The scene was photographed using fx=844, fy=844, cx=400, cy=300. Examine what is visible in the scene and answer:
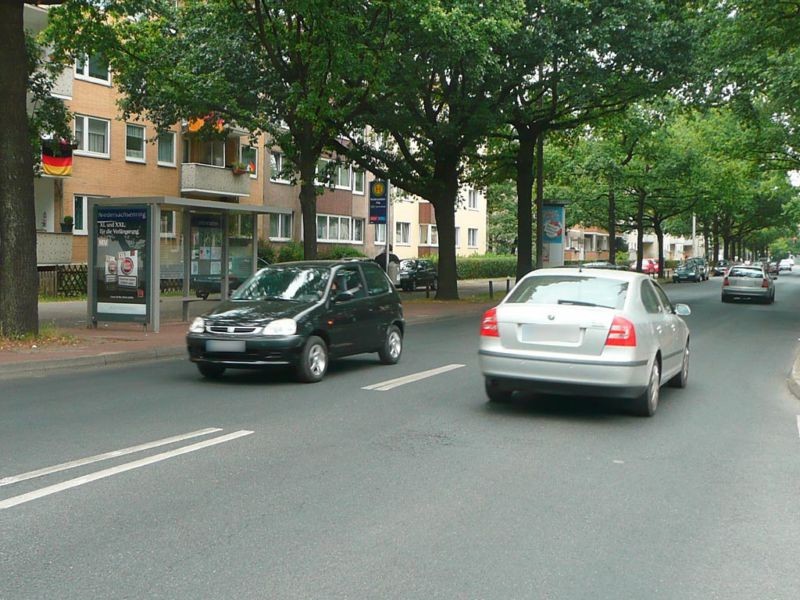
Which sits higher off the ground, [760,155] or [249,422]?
[760,155]

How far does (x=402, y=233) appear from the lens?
57688 millimetres

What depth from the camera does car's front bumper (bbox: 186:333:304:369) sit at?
10188 millimetres

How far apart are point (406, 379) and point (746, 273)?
85.8 ft

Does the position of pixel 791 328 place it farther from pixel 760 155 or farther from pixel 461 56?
pixel 760 155

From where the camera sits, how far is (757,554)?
4.61m

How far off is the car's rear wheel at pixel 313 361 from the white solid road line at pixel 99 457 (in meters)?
2.82

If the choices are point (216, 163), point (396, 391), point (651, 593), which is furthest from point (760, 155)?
point (651, 593)

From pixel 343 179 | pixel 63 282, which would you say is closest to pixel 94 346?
pixel 63 282

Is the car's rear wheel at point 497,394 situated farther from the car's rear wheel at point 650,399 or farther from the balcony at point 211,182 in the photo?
the balcony at point 211,182

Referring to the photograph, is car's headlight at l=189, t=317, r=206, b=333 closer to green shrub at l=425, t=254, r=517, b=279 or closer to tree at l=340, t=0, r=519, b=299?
tree at l=340, t=0, r=519, b=299

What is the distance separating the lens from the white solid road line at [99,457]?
5840mm

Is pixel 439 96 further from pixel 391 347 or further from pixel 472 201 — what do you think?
pixel 472 201

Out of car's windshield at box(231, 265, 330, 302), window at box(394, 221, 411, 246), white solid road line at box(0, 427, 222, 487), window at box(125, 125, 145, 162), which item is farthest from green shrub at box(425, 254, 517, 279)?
white solid road line at box(0, 427, 222, 487)

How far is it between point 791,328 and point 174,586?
20.9 metres
